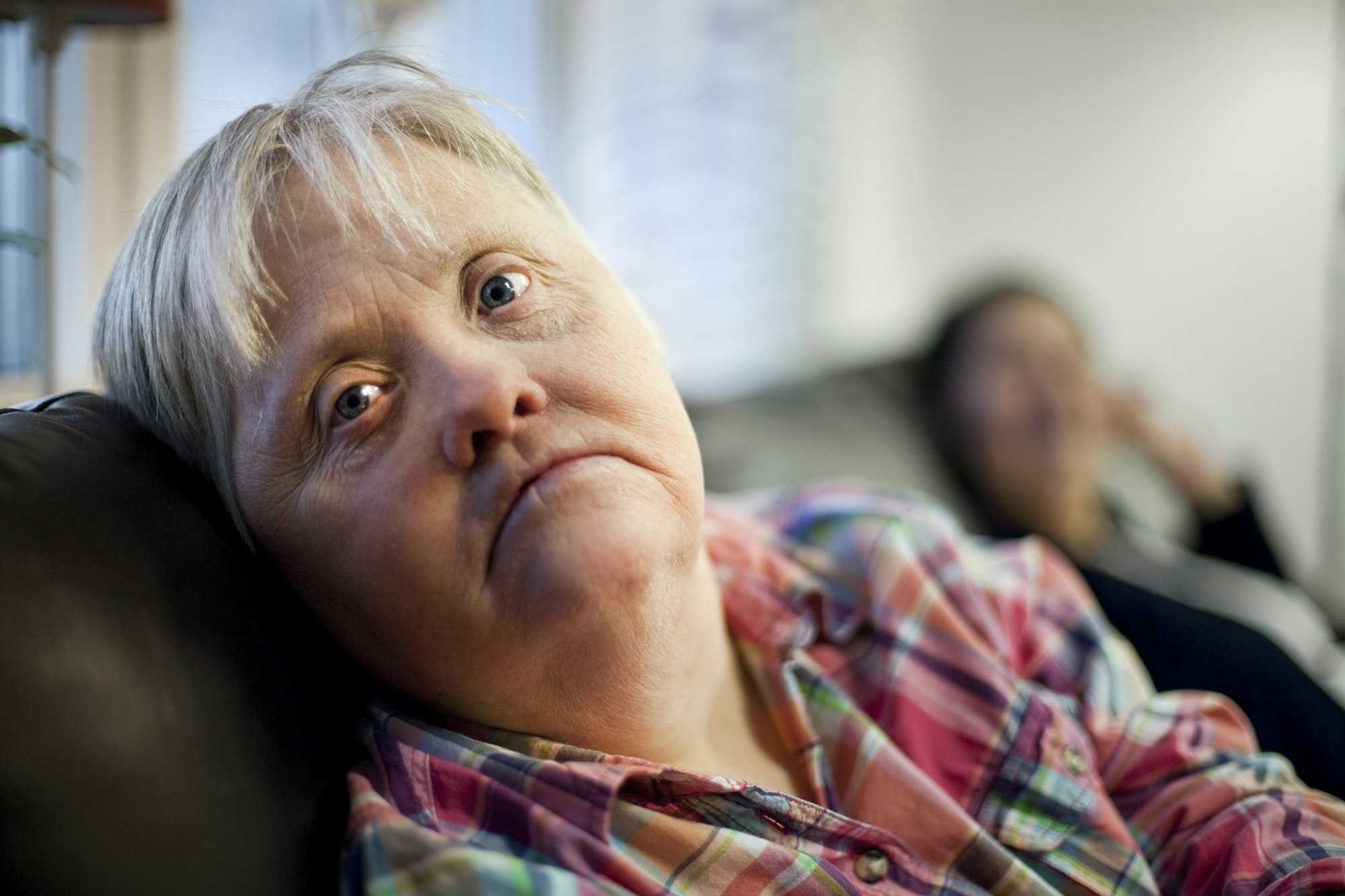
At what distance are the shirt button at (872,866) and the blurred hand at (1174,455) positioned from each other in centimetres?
191

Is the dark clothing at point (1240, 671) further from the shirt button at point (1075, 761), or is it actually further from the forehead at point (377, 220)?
the forehead at point (377, 220)

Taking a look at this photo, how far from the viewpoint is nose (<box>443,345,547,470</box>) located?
2.21ft

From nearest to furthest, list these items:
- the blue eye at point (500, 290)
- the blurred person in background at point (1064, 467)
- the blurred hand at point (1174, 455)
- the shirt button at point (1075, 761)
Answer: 1. the blue eye at point (500, 290)
2. the shirt button at point (1075, 761)
3. the blurred person in background at point (1064, 467)
4. the blurred hand at point (1174, 455)

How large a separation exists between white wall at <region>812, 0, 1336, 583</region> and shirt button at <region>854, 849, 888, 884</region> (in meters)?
3.15

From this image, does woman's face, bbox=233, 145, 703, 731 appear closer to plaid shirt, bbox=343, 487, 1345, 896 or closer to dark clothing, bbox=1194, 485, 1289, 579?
plaid shirt, bbox=343, 487, 1345, 896

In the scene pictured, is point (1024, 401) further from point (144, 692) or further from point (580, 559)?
point (144, 692)

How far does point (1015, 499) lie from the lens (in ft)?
7.07

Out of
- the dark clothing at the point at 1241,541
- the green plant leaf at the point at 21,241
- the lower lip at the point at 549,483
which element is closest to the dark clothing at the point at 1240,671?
the lower lip at the point at 549,483

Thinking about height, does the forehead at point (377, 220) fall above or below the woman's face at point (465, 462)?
above

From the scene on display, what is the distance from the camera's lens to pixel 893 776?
2.77ft

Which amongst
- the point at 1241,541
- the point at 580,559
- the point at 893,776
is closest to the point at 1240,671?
the point at 893,776

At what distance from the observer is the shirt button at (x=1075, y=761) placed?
0.89 metres

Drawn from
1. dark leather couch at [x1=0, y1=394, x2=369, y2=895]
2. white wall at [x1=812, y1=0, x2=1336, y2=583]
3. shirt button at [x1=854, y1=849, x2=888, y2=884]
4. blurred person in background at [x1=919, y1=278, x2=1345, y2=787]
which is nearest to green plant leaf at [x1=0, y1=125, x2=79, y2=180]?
dark leather couch at [x1=0, y1=394, x2=369, y2=895]

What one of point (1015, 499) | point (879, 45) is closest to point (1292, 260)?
point (879, 45)
